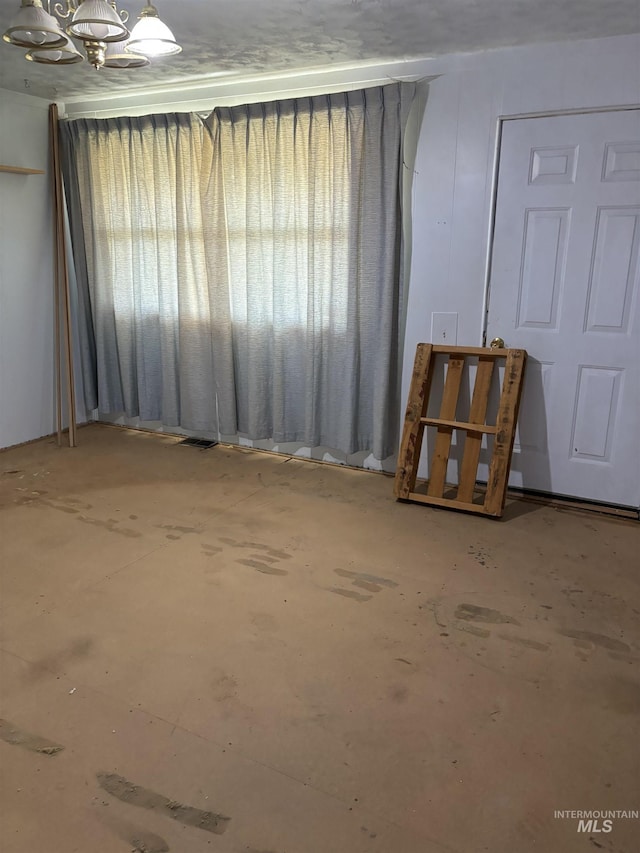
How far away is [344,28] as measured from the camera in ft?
9.81

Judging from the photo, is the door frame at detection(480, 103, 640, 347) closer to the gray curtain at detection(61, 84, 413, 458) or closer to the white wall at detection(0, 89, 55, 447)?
the gray curtain at detection(61, 84, 413, 458)

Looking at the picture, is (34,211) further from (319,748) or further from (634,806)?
(634,806)

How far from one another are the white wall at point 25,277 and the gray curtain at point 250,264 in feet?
0.81

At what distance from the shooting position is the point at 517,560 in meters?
2.97

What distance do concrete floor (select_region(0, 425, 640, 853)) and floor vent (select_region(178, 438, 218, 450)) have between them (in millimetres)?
1098

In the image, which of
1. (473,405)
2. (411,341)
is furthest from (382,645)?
(411,341)

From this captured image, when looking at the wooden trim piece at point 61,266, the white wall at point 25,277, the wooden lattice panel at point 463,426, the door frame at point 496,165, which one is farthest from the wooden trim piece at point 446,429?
the white wall at point 25,277

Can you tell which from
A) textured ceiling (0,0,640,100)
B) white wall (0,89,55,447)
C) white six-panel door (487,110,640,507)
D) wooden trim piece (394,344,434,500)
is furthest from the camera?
white wall (0,89,55,447)

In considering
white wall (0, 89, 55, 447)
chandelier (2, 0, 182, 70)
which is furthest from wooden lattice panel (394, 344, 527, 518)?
white wall (0, 89, 55, 447)

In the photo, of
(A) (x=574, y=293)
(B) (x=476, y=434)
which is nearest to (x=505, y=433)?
(B) (x=476, y=434)

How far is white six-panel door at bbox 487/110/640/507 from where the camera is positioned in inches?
127

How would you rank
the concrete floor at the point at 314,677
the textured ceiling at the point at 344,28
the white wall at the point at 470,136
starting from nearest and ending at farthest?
1. the concrete floor at the point at 314,677
2. the textured ceiling at the point at 344,28
3. the white wall at the point at 470,136

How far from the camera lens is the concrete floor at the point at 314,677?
5.33 ft

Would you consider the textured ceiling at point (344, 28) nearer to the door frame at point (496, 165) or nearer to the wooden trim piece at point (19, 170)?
the door frame at point (496, 165)
